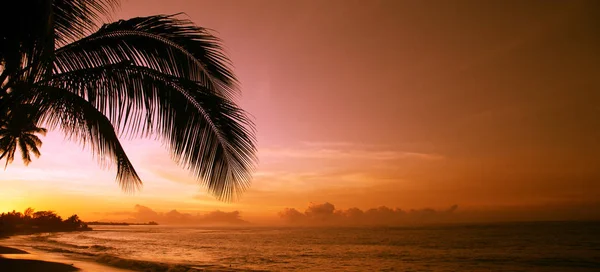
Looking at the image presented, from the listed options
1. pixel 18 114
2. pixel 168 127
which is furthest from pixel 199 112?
pixel 18 114

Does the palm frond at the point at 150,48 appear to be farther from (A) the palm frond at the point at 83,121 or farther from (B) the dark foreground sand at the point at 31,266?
(B) the dark foreground sand at the point at 31,266

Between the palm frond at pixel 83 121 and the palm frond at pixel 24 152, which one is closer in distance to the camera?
the palm frond at pixel 83 121

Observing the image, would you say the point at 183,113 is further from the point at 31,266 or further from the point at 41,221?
the point at 41,221

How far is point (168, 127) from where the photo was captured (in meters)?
3.96

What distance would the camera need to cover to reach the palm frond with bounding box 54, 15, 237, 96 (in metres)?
3.87

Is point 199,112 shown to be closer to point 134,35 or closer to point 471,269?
point 134,35

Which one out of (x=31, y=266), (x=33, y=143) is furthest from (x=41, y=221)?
(x=31, y=266)

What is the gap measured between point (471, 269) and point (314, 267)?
8.12 m

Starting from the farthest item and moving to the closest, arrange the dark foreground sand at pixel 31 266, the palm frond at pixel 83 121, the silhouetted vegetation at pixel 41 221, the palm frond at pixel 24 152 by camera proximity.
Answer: the silhouetted vegetation at pixel 41 221
the palm frond at pixel 24 152
the dark foreground sand at pixel 31 266
the palm frond at pixel 83 121

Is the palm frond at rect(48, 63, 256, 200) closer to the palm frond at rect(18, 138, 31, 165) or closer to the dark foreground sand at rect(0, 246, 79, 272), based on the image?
the dark foreground sand at rect(0, 246, 79, 272)

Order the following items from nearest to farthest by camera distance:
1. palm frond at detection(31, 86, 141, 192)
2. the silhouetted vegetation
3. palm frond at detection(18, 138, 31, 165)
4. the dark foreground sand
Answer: palm frond at detection(31, 86, 141, 192), the dark foreground sand, palm frond at detection(18, 138, 31, 165), the silhouetted vegetation

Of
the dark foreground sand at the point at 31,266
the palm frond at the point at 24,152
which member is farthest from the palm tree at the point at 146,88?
the palm frond at the point at 24,152

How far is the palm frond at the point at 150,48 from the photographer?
3.87 metres

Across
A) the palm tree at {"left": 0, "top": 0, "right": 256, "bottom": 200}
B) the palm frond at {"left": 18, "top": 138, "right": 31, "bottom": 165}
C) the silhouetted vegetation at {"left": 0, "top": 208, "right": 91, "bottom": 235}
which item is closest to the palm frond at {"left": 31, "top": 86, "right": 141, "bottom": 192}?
the palm tree at {"left": 0, "top": 0, "right": 256, "bottom": 200}
